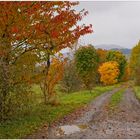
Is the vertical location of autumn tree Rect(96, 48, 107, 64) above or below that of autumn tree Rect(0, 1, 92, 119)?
above

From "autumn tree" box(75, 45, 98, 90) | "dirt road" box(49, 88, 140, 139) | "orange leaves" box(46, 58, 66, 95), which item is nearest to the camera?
"dirt road" box(49, 88, 140, 139)

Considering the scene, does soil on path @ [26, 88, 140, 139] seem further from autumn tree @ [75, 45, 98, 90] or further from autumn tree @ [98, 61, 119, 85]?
autumn tree @ [98, 61, 119, 85]

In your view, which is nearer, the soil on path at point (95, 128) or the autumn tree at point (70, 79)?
the soil on path at point (95, 128)

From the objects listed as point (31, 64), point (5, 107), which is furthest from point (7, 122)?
point (31, 64)

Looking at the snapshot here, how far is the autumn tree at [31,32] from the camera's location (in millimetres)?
18312

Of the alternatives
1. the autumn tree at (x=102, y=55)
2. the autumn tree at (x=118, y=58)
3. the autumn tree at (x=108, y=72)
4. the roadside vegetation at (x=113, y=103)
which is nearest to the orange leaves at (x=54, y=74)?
the roadside vegetation at (x=113, y=103)

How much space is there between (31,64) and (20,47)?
58.9 inches

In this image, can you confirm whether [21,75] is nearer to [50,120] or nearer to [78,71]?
[50,120]

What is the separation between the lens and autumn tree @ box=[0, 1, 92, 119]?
60.1 feet

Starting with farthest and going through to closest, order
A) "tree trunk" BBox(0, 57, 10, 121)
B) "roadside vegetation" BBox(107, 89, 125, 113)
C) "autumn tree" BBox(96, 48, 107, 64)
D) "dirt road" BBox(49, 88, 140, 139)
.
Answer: "autumn tree" BBox(96, 48, 107, 64), "roadside vegetation" BBox(107, 89, 125, 113), "tree trunk" BBox(0, 57, 10, 121), "dirt road" BBox(49, 88, 140, 139)

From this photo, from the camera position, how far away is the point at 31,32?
1966 centimetres

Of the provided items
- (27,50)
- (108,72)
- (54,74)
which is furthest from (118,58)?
(27,50)

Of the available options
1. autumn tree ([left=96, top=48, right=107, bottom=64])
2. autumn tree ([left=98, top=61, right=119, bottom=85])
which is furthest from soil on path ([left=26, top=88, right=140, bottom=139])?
autumn tree ([left=96, top=48, right=107, bottom=64])

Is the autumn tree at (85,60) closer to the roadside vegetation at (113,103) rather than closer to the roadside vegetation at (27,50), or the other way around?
the roadside vegetation at (113,103)
